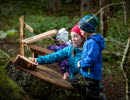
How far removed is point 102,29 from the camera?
7371 mm

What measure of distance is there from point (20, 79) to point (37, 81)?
357 mm

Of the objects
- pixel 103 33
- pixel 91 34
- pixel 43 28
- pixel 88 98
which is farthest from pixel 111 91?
pixel 43 28

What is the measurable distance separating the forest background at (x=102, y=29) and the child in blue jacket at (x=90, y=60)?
458mm

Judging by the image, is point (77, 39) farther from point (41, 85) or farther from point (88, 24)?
point (41, 85)

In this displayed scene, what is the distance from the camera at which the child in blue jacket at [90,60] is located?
3199mm

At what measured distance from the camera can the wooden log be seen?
3.42m

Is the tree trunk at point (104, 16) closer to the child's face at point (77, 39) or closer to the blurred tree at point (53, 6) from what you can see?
the child's face at point (77, 39)

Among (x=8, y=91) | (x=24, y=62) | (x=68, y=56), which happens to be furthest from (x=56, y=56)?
(x=8, y=91)

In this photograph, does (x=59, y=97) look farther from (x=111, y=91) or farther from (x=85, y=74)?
(x=111, y=91)

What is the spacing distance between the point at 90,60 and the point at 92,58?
4 centimetres

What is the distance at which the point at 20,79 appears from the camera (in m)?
3.69

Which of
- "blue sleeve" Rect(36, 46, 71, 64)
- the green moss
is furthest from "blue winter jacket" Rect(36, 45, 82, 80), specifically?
the green moss

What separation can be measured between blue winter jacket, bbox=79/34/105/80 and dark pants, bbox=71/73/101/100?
0.07 meters

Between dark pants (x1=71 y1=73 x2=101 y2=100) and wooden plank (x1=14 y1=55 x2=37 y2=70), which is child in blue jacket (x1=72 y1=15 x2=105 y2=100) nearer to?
dark pants (x1=71 y1=73 x2=101 y2=100)
